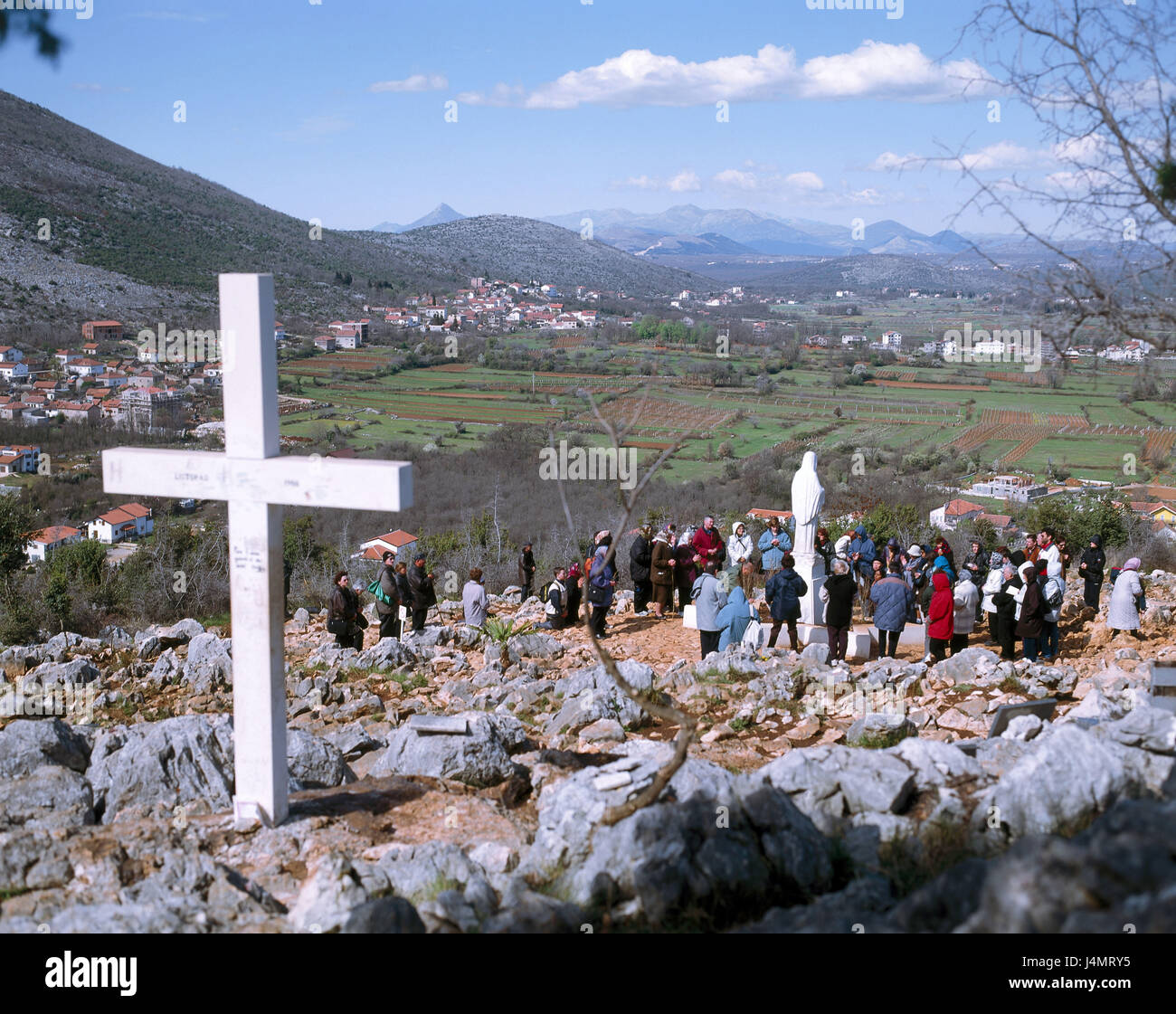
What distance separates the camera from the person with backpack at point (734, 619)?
10156 mm

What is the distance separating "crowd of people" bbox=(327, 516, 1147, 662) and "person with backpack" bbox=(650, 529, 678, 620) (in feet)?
0.05

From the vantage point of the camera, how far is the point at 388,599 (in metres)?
11.5

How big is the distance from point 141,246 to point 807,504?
54.1 metres

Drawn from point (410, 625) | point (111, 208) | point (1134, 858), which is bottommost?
point (410, 625)

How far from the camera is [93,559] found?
1817 centimetres

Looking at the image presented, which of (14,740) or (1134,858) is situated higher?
(1134,858)

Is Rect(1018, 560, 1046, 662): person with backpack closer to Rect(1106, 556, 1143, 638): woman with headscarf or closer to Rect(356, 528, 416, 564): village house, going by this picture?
Rect(1106, 556, 1143, 638): woman with headscarf

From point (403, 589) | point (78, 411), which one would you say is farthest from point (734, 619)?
point (78, 411)

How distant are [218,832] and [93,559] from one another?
597 inches

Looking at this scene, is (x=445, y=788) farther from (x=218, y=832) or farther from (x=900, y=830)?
(x=900, y=830)

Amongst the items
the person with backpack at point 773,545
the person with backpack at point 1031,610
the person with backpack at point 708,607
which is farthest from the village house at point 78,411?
the person with backpack at point 1031,610

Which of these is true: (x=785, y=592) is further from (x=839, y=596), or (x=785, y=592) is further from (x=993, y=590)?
(x=993, y=590)

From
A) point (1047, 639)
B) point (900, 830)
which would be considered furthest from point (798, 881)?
point (1047, 639)

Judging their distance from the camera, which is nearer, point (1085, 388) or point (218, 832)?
point (218, 832)
